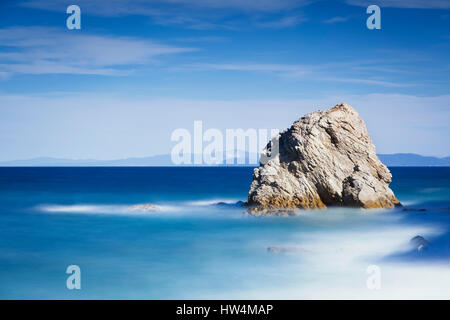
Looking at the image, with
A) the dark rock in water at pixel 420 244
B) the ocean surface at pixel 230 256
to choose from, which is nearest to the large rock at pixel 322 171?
the ocean surface at pixel 230 256

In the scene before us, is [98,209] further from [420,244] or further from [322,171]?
[420,244]

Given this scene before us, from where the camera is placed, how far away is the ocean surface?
13719 millimetres

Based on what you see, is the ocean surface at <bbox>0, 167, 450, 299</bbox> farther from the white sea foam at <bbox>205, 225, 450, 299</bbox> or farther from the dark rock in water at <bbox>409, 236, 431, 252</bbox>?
the dark rock in water at <bbox>409, 236, 431, 252</bbox>

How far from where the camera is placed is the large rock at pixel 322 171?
89.7 ft

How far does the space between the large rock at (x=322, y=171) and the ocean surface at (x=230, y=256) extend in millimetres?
1122

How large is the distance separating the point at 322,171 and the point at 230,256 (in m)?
11.4

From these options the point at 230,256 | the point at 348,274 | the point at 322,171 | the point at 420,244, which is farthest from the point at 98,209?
the point at 348,274

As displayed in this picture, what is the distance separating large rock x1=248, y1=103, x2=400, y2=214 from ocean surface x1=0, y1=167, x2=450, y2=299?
3.68ft
